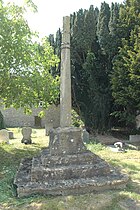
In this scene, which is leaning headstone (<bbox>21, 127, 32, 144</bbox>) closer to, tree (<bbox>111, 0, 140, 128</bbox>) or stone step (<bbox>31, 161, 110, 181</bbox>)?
tree (<bbox>111, 0, 140, 128</bbox>)

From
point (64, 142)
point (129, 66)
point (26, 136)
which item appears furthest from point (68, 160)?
point (129, 66)

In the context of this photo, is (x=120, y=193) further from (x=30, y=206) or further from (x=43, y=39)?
(x=43, y=39)

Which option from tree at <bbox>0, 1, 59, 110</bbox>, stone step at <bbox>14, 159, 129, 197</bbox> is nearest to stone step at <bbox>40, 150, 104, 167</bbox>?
stone step at <bbox>14, 159, 129, 197</bbox>

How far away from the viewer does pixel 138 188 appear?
23.3 ft

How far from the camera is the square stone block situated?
7688mm

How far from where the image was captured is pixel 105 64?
19.7m

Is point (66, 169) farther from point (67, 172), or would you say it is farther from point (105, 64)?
point (105, 64)

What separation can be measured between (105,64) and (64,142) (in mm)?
12982

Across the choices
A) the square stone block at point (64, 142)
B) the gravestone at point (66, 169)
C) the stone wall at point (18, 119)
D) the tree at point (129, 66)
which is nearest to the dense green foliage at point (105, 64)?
the tree at point (129, 66)

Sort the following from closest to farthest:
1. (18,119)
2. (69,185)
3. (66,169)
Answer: (69,185) → (66,169) → (18,119)

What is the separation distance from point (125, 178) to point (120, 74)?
386 inches

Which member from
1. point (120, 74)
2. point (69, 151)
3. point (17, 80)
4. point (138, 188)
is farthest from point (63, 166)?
point (120, 74)

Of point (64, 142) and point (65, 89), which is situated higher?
point (65, 89)

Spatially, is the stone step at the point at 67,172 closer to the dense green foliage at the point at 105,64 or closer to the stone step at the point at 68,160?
the stone step at the point at 68,160
